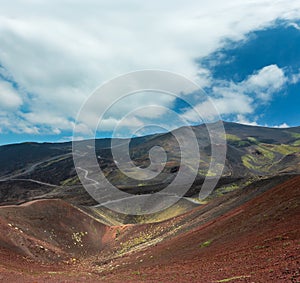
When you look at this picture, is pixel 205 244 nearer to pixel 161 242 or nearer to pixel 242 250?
pixel 242 250

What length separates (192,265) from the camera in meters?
24.7

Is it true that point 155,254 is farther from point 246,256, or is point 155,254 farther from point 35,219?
point 35,219

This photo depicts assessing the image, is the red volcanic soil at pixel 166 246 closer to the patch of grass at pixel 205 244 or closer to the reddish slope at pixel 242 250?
the reddish slope at pixel 242 250

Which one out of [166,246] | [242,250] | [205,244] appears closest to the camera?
[242,250]

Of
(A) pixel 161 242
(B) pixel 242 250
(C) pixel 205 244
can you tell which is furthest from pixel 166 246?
(B) pixel 242 250

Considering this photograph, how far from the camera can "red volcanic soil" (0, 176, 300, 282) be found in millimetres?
19984

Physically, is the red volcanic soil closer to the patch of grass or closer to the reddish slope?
the reddish slope

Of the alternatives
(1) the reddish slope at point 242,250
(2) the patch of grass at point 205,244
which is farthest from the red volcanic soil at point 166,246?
(2) the patch of grass at point 205,244

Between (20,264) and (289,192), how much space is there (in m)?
29.4

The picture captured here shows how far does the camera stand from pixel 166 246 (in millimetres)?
38156

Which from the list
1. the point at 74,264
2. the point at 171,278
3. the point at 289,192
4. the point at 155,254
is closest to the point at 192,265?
the point at 171,278

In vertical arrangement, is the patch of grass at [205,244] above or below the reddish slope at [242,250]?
below

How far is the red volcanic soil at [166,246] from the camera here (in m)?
20.0

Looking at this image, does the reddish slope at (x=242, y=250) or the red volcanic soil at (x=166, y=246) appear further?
the red volcanic soil at (x=166, y=246)
